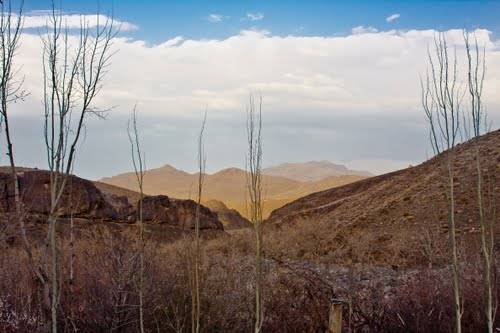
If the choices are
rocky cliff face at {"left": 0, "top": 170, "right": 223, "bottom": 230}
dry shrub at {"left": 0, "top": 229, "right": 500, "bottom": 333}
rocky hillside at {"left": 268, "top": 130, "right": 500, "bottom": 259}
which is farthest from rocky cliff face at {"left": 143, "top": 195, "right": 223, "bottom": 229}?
dry shrub at {"left": 0, "top": 229, "right": 500, "bottom": 333}

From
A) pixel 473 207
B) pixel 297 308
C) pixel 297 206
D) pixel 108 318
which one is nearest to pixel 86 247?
pixel 108 318

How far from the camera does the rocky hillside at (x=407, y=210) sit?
2264cm

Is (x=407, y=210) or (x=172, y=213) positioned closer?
(x=407, y=210)

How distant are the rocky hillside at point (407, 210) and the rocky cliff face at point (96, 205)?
5897 millimetres

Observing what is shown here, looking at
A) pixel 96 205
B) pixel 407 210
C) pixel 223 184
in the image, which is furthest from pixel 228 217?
pixel 223 184

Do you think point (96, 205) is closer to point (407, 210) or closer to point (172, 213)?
point (172, 213)

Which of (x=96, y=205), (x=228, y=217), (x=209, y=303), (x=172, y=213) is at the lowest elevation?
(x=209, y=303)

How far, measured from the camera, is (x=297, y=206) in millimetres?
44844

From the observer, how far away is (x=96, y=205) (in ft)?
92.4

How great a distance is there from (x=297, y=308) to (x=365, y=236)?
13.5 meters

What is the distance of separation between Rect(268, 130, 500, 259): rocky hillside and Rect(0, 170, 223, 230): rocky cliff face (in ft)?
19.3

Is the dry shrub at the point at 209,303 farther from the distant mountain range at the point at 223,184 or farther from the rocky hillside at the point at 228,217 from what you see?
the distant mountain range at the point at 223,184

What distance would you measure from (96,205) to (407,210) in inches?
569

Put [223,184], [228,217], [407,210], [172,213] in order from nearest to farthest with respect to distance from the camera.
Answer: [407,210]
[172,213]
[228,217]
[223,184]
